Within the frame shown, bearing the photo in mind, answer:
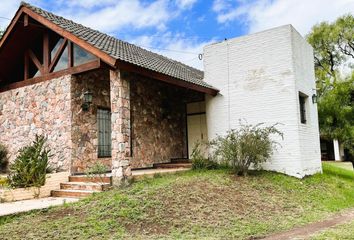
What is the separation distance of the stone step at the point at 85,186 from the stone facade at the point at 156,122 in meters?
3.18

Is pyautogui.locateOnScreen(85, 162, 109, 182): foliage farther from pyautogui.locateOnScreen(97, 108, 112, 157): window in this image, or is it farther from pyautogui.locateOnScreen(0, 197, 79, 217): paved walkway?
pyautogui.locateOnScreen(97, 108, 112, 157): window

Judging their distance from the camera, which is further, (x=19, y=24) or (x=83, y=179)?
(x=19, y=24)

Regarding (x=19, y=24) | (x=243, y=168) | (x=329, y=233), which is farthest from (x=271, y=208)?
(x=19, y=24)

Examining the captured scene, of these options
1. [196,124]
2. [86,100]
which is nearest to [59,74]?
[86,100]

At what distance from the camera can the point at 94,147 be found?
10.3 m

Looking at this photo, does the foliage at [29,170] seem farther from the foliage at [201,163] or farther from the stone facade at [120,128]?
the foliage at [201,163]

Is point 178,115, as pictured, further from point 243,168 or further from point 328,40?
point 328,40

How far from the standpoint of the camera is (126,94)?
8.70m

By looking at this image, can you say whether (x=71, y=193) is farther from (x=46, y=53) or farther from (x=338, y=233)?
(x=338, y=233)

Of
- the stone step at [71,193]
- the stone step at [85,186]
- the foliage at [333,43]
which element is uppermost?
the foliage at [333,43]

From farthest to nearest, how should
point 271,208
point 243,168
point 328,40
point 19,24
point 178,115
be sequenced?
point 328,40 → point 178,115 → point 19,24 → point 243,168 → point 271,208

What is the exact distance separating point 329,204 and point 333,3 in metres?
22.2

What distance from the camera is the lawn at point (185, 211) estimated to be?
18.3 ft

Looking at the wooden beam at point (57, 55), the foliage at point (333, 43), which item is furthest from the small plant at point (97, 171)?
the foliage at point (333, 43)
